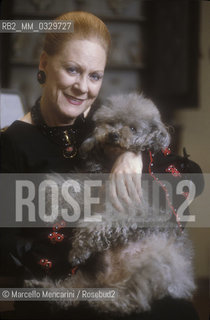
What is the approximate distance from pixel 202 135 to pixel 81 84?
13.8 inches

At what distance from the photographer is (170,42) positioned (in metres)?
1.04

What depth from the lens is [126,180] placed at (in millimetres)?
1012

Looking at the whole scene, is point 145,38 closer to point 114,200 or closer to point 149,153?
Answer: point 149,153

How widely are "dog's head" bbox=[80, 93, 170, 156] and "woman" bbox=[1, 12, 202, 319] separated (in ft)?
0.10

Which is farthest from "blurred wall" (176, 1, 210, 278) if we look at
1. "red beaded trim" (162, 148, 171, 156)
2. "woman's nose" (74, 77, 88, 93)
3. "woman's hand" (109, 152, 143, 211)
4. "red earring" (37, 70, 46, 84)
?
"red earring" (37, 70, 46, 84)

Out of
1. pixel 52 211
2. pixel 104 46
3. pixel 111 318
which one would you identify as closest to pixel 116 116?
pixel 104 46

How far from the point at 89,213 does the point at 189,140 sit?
33 centimetres

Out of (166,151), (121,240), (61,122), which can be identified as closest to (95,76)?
(61,122)

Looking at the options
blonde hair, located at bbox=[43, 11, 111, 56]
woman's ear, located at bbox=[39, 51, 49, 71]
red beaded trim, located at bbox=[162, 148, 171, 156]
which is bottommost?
red beaded trim, located at bbox=[162, 148, 171, 156]

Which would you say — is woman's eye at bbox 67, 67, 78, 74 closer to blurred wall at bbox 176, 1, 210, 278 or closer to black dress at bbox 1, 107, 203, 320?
black dress at bbox 1, 107, 203, 320

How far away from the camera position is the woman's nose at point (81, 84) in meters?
1.00

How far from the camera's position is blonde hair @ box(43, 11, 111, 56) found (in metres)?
0.98

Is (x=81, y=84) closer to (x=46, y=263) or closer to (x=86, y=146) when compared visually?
(x=86, y=146)

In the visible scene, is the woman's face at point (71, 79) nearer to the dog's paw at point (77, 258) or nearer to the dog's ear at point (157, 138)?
the dog's ear at point (157, 138)
